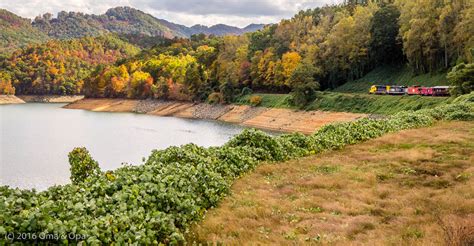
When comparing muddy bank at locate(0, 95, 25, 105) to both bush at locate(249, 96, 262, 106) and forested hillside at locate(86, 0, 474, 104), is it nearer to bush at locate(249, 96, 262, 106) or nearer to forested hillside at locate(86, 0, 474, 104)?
forested hillside at locate(86, 0, 474, 104)

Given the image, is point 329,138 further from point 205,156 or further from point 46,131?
point 46,131

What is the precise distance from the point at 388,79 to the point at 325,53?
43.7 ft

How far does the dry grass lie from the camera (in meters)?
9.76

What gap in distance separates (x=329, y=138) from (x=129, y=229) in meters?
17.7

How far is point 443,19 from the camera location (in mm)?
63531

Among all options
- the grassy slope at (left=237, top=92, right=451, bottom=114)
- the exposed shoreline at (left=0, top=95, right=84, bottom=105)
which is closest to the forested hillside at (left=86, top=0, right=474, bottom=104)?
the grassy slope at (left=237, top=92, right=451, bottom=114)

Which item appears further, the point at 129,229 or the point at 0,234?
the point at 129,229

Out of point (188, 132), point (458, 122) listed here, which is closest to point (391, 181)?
point (458, 122)

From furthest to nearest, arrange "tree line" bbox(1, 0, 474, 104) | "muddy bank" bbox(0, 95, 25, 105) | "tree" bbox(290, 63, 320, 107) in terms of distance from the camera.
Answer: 1. "muddy bank" bbox(0, 95, 25, 105)
2. "tree" bbox(290, 63, 320, 107)
3. "tree line" bbox(1, 0, 474, 104)

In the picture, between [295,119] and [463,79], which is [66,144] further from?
[463,79]

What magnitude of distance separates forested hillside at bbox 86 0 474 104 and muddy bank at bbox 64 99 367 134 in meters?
3.70

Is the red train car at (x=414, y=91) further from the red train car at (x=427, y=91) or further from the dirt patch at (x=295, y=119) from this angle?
the dirt patch at (x=295, y=119)

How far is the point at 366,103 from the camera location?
67.4 metres

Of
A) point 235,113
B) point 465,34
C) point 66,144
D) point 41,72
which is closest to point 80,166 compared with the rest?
point 66,144
